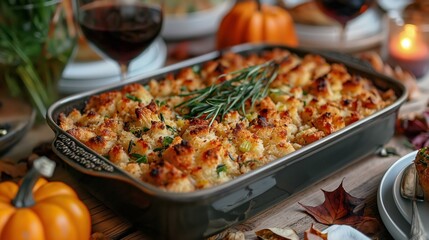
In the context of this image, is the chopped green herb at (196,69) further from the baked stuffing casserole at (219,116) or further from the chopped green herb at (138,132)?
the chopped green herb at (138,132)

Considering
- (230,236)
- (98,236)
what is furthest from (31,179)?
(230,236)

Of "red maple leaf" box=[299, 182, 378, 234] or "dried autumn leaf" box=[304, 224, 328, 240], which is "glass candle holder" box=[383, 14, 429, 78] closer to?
"red maple leaf" box=[299, 182, 378, 234]

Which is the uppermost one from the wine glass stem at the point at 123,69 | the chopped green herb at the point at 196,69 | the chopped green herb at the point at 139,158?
the chopped green herb at the point at 139,158

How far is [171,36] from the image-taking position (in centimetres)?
293

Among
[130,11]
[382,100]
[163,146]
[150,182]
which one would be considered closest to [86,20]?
[130,11]

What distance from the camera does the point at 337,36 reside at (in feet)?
9.30

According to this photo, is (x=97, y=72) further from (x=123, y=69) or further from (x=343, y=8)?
(x=343, y=8)

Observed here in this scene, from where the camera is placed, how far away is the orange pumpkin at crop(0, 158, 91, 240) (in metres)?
1.19

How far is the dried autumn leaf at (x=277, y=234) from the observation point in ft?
4.51

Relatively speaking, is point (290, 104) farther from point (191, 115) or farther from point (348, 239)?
point (348, 239)

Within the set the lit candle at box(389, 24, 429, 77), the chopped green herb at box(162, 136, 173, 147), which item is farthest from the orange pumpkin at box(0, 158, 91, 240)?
the lit candle at box(389, 24, 429, 77)

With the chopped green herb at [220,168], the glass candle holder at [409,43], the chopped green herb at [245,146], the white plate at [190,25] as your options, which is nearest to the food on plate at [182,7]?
the white plate at [190,25]

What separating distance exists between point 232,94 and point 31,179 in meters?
0.75

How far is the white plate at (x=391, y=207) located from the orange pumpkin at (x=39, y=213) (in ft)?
2.46
